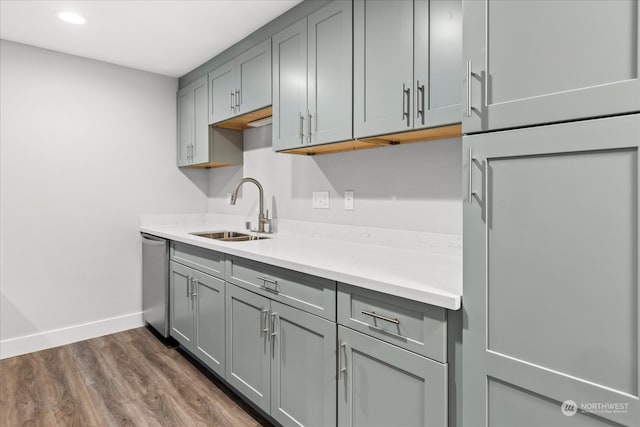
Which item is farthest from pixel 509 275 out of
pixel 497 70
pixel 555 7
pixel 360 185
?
pixel 360 185

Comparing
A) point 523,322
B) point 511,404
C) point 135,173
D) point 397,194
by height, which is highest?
point 135,173

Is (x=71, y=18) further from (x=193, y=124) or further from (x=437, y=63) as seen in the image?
(x=437, y=63)

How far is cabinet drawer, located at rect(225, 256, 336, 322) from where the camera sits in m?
Answer: 1.50

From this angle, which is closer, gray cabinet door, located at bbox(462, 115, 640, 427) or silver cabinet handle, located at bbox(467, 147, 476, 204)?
gray cabinet door, located at bbox(462, 115, 640, 427)

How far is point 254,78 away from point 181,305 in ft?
5.50

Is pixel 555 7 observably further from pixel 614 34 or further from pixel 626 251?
pixel 626 251

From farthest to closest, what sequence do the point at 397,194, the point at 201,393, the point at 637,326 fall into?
the point at 201,393
the point at 397,194
the point at 637,326

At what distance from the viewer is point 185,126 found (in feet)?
11.3

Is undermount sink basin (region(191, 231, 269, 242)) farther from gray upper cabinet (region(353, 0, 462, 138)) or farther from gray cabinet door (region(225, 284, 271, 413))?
gray upper cabinet (region(353, 0, 462, 138))

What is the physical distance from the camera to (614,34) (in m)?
0.81

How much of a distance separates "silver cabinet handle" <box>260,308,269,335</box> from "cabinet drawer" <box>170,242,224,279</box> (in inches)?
18.4

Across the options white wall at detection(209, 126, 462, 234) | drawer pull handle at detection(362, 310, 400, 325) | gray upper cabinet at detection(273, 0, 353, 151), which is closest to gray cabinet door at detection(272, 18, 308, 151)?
gray upper cabinet at detection(273, 0, 353, 151)

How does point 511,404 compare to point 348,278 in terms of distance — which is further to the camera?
point 348,278

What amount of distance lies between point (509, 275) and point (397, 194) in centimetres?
110
